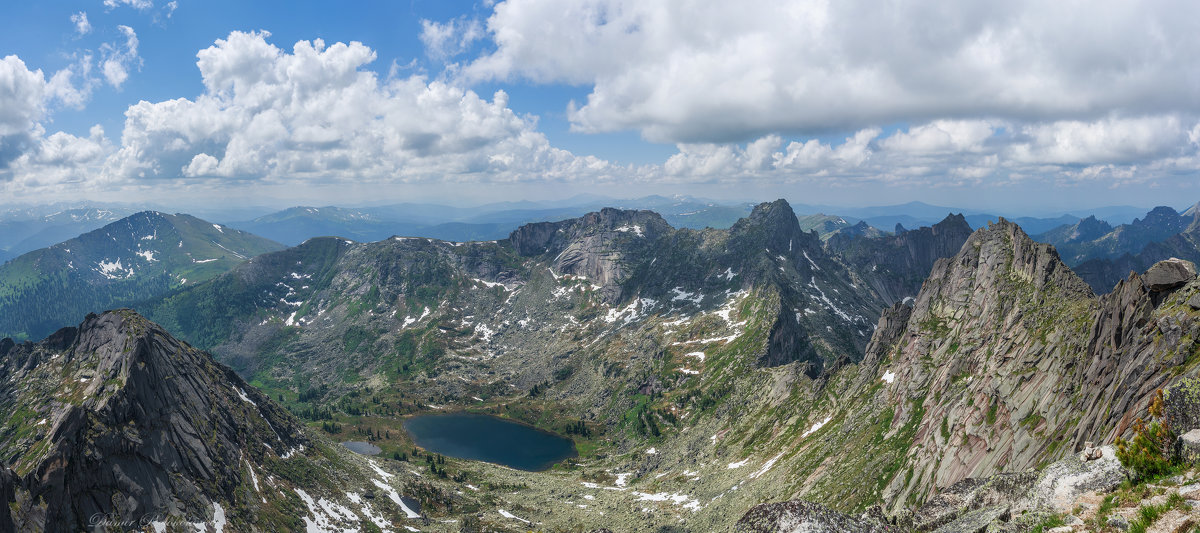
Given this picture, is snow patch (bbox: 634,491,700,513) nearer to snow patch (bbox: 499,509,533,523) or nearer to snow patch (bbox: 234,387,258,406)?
snow patch (bbox: 499,509,533,523)

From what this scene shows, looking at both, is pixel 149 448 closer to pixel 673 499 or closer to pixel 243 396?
pixel 243 396

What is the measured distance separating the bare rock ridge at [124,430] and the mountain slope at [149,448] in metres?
0.23

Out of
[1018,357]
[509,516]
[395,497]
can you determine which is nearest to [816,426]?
[1018,357]

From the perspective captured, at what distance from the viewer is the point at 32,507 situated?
222 feet

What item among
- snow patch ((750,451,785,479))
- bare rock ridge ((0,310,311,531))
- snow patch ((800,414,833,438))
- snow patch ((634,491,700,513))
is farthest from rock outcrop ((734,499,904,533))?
A: snow patch ((800,414,833,438))

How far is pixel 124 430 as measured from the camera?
88.6m

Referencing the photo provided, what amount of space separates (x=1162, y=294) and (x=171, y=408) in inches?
5916

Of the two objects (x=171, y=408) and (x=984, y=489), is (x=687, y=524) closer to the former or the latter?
(x=984, y=489)

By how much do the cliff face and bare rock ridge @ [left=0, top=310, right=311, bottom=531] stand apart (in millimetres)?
114483

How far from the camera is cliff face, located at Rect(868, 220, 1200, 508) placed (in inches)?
1705

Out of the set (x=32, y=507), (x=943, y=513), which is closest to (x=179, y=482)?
(x=32, y=507)

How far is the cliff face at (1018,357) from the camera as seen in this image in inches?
1705

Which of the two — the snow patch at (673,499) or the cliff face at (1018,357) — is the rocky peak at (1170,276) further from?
the snow patch at (673,499)

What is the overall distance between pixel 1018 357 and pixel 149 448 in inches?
5632
